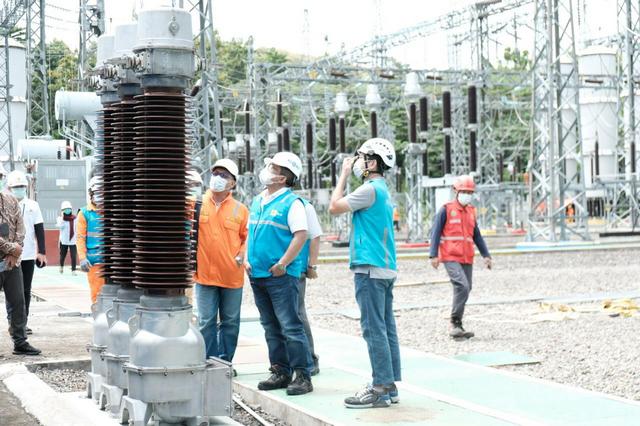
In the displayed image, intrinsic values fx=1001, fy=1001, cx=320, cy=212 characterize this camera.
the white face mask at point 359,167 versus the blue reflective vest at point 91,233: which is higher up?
the white face mask at point 359,167

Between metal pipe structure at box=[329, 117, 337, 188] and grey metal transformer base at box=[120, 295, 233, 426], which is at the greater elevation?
metal pipe structure at box=[329, 117, 337, 188]

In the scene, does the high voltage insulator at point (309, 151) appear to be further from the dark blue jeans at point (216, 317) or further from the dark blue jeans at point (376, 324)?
the dark blue jeans at point (376, 324)

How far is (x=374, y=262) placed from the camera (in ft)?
25.1

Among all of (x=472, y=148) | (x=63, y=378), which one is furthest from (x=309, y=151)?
(x=63, y=378)

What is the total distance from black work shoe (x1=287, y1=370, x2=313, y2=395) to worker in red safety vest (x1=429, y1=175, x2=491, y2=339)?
4.23 meters

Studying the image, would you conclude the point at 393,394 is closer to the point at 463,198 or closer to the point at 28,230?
the point at 463,198

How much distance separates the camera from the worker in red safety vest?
1242cm

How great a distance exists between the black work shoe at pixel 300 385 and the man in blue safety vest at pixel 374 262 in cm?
67

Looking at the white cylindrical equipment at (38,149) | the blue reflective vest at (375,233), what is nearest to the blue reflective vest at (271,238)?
the blue reflective vest at (375,233)

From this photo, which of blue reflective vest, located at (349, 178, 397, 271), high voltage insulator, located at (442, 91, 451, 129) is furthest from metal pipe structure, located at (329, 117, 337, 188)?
blue reflective vest, located at (349, 178, 397, 271)

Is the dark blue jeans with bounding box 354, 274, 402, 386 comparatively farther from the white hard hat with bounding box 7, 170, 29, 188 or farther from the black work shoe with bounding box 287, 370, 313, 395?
the white hard hat with bounding box 7, 170, 29, 188

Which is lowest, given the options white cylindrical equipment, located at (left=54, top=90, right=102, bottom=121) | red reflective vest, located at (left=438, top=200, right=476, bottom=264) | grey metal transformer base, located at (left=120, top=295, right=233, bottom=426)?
grey metal transformer base, located at (left=120, top=295, right=233, bottom=426)

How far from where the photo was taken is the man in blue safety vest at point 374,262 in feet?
25.1

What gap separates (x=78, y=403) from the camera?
8328 mm
